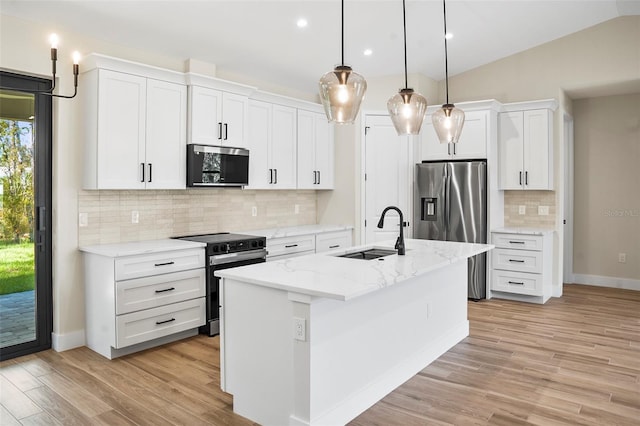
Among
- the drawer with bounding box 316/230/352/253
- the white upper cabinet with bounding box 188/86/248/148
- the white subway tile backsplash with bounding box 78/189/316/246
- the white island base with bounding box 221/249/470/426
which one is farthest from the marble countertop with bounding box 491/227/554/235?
the white upper cabinet with bounding box 188/86/248/148

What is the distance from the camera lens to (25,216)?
12.6 feet

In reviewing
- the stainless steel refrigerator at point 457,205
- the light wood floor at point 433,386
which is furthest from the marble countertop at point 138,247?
the stainless steel refrigerator at point 457,205

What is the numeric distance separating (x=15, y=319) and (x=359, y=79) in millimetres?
3345

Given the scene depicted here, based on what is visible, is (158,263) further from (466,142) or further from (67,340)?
(466,142)

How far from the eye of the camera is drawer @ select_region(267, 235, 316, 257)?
505cm

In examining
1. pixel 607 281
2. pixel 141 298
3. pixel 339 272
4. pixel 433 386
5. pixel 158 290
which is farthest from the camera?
pixel 607 281

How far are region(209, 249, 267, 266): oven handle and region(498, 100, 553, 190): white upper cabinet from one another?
3269 millimetres

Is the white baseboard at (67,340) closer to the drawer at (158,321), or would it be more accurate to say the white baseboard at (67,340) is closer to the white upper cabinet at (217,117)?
the drawer at (158,321)

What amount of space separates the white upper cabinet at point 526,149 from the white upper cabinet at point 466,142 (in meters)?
0.38

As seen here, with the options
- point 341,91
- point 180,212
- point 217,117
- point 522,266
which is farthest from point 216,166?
point 522,266

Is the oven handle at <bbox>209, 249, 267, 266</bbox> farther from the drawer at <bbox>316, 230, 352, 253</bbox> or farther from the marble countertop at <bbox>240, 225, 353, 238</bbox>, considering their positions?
the drawer at <bbox>316, 230, 352, 253</bbox>

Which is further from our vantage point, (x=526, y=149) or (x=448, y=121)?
(x=526, y=149)

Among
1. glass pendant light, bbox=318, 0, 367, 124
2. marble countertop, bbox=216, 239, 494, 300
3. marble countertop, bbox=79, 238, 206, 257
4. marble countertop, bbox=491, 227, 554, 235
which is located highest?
glass pendant light, bbox=318, 0, 367, 124

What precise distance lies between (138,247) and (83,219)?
0.55m
